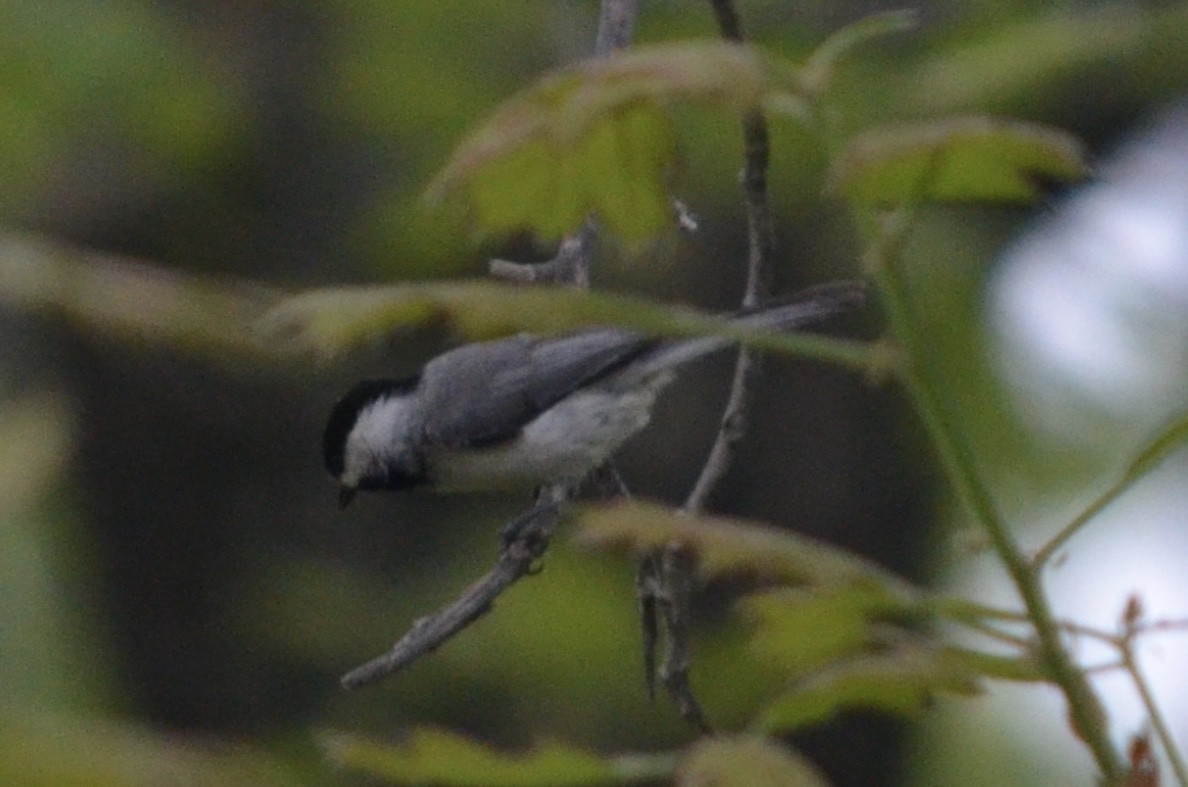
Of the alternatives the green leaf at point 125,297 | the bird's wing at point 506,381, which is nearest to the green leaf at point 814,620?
the bird's wing at point 506,381

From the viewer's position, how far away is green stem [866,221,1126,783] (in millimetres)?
819

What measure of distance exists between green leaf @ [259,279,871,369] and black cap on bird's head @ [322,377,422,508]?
8.12 ft

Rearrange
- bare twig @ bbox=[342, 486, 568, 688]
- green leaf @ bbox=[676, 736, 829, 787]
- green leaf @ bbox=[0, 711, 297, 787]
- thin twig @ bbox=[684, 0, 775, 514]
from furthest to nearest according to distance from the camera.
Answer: bare twig @ bbox=[342, 486, 568, 688] < thin twig @ bbox=[684, 0, 775, 514] < green leaf @ bbox=[0, 711, 297, 787] < green leaf @ bbox=[676, 736, 829, 787]

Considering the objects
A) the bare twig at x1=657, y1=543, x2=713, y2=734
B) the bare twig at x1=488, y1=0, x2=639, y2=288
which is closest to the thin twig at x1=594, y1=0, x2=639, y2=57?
the bare twig at x1=488, y1=0, x2=639, y2=288

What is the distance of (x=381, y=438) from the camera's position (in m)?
3.53

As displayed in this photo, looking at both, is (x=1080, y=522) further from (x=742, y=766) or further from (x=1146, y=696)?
(x=742, y=766)

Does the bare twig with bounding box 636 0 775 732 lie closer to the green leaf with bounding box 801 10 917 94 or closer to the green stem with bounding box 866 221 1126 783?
the green leaf with bounding box 801 10 917 94

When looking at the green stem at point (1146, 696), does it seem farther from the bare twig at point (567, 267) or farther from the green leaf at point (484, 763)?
the bare twig at point (567, 267)

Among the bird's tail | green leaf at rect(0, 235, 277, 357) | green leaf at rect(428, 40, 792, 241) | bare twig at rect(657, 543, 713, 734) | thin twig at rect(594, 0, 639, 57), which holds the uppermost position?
green leaf at rect(0, 235, 277, 357)

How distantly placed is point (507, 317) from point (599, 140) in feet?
0.59

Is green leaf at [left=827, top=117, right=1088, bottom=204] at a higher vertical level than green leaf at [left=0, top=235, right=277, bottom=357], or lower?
lower

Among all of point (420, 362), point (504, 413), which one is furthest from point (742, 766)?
point (420, 362)

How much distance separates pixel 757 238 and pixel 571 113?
1.07 metres

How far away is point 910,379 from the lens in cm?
83
